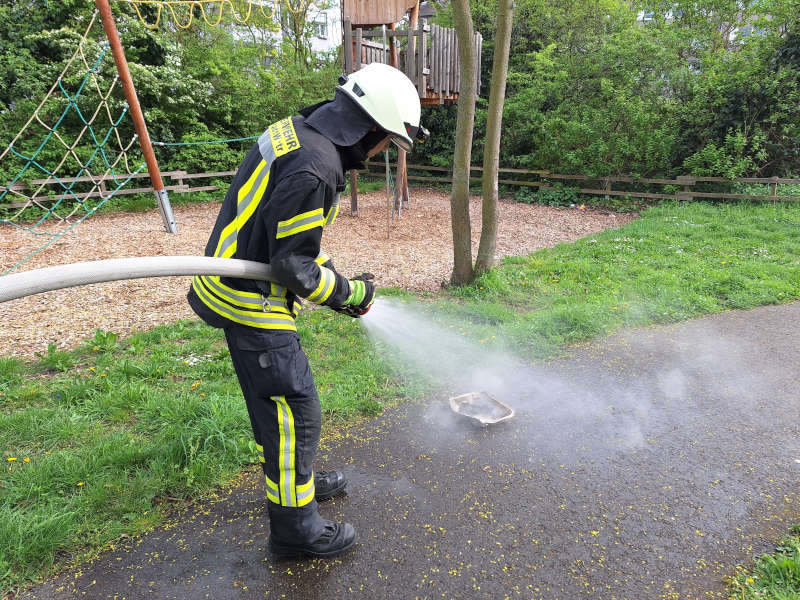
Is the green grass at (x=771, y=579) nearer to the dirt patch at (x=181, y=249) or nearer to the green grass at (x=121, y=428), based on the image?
the green grass at (x=121, y=428)

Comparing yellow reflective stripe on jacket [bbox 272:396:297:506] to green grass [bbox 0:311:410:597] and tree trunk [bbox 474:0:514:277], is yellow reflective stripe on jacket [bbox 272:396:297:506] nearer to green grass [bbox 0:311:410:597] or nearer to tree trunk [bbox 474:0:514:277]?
green grass [bbox 0:311:410:597]

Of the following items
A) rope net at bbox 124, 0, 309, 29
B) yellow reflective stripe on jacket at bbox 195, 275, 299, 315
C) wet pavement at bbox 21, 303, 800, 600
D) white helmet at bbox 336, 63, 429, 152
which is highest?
rope net at bbox 124, 0, 309, 29

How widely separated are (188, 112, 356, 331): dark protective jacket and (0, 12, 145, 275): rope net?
29.1 feet

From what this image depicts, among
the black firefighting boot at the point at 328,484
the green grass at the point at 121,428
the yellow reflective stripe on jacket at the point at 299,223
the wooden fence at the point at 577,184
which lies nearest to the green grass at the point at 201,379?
the green grass at the point at 121,428

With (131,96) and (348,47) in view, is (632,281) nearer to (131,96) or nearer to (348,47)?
(348,47)

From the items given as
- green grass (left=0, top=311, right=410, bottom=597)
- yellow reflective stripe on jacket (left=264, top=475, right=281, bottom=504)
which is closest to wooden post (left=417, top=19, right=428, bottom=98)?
green grass (left=0, top=311, right=410, bottom=597)

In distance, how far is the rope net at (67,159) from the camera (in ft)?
33.2

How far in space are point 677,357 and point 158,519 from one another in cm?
432

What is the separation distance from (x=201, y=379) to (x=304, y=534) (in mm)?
→ 2173

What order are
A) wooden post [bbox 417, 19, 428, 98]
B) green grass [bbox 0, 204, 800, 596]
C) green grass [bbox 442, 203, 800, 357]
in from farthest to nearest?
wooden post [bbox 417, 19, 428, 98] → green grass [bbox 442, 203, 800, 357] → green grass [bbox 0, 204, 800, 596]

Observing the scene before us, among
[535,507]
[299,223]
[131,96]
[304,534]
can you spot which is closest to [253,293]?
[299,223]

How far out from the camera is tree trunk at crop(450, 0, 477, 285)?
17.6ft

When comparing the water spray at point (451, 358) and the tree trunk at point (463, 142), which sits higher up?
the tree trunk at point (463, 142)

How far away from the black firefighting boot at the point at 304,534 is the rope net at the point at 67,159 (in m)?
9.28
